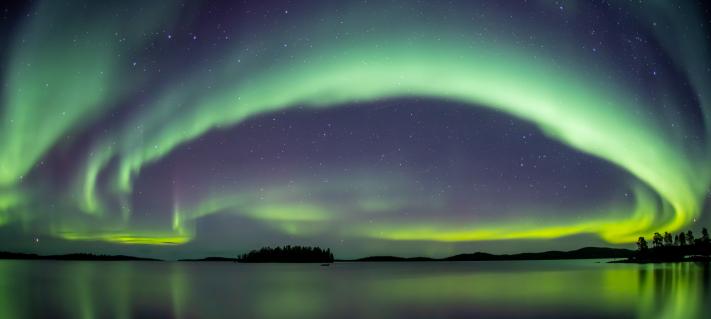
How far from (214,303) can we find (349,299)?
9.45 metres

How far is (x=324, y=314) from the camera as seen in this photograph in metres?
27.3

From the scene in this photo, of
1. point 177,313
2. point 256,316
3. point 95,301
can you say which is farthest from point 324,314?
point 95,301

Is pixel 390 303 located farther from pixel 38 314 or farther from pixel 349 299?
pixel 38 314

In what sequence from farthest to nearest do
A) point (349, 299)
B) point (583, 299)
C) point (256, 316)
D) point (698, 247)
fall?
point (698, 247) → point (349, 299) → point (583, 299) → point (256, 316)

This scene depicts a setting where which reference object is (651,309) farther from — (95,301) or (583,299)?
(95,301)

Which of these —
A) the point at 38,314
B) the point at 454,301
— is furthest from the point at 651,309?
the point at 38,314

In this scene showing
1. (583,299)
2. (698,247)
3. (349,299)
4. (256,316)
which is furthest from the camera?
(698,247)

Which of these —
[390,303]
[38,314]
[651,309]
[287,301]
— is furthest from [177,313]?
[651,309]

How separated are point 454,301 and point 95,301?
23693mm

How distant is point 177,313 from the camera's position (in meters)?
27.1

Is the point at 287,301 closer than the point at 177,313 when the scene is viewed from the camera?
No

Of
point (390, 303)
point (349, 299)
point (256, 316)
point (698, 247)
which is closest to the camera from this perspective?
point (256, 316)

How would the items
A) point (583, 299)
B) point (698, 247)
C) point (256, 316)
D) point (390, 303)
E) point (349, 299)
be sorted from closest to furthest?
point (256, 316), point (390, 303), point (583, 299), point (349, 299), point (698, 247)

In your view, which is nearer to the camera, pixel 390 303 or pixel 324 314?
pixel 324 314
